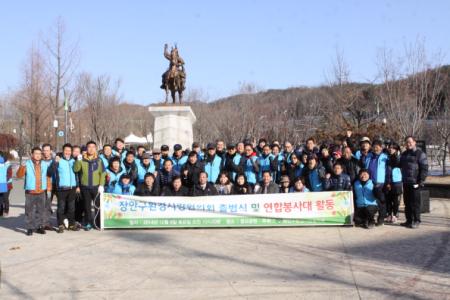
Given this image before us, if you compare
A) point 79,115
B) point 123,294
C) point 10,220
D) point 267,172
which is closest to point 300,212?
point 267,172

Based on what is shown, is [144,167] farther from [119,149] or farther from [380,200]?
[380,200]

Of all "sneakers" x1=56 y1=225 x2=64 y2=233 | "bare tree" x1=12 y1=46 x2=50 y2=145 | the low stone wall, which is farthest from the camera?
"bare tree" x1=12 y1=46 x2=50 y2=145

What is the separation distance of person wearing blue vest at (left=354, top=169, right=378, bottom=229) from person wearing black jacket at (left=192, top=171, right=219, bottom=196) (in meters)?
2.88

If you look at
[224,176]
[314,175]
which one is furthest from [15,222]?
[314,175]

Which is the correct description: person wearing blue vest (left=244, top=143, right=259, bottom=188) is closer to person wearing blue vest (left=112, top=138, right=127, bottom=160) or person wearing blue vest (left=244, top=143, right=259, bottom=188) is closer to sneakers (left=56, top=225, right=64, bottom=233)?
person wearing blue vest (left=112, top=138, right=127, bottom=160)

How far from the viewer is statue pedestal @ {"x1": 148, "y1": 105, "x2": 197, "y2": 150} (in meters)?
18.0

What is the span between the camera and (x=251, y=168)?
34.0ft

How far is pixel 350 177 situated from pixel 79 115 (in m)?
38.2

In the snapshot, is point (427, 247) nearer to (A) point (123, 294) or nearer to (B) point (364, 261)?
(B) point (364, 261)

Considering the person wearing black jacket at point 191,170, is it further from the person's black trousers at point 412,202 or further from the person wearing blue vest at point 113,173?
the person's black trousers at point 412,202

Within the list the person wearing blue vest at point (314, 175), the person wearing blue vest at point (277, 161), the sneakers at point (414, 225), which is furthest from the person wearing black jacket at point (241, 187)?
the sneakers at point (414, 225)

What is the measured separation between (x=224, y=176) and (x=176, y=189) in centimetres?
105

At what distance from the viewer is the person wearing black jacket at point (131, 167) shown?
10094mm

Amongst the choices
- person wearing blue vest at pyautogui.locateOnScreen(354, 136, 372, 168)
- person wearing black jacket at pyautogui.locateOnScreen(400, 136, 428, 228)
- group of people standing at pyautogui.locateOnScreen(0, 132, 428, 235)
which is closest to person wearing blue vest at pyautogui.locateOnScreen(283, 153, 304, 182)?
group of people standing at pyautogui.locateOnScreen(0, 132, 428, 235)
